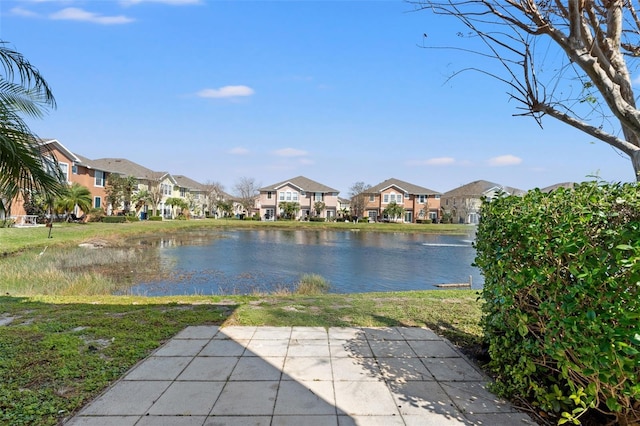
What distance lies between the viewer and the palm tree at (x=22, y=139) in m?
4.53

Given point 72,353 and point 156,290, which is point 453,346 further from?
point 156,290

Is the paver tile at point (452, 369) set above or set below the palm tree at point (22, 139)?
below

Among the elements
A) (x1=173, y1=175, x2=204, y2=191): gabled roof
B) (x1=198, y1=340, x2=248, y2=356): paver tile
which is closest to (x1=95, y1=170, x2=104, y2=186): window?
(x1=173, y1=175, x2=204, y2=191): gabled roof

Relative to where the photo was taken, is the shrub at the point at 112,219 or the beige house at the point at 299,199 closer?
the shrub at the point at 112,219

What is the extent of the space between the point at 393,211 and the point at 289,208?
609 inches

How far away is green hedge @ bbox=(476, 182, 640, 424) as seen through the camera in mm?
1974

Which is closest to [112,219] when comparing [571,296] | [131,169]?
[131,169]

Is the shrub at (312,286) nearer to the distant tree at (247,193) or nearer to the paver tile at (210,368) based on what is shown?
the paver tile at (210,368)

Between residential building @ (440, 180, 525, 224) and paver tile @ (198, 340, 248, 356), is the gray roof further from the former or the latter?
residential building @ (440, 180, 525, 224)

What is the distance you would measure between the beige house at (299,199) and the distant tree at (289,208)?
15.5 inches

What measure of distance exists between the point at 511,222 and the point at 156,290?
35.0 feet

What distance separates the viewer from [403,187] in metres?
54.8

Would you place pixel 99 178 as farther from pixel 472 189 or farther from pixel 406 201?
pixel 472 189

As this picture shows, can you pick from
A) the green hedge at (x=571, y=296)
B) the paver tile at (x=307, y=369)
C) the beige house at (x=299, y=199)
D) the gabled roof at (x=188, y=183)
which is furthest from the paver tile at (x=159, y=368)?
the gabled roof at (x=188, y=183)
